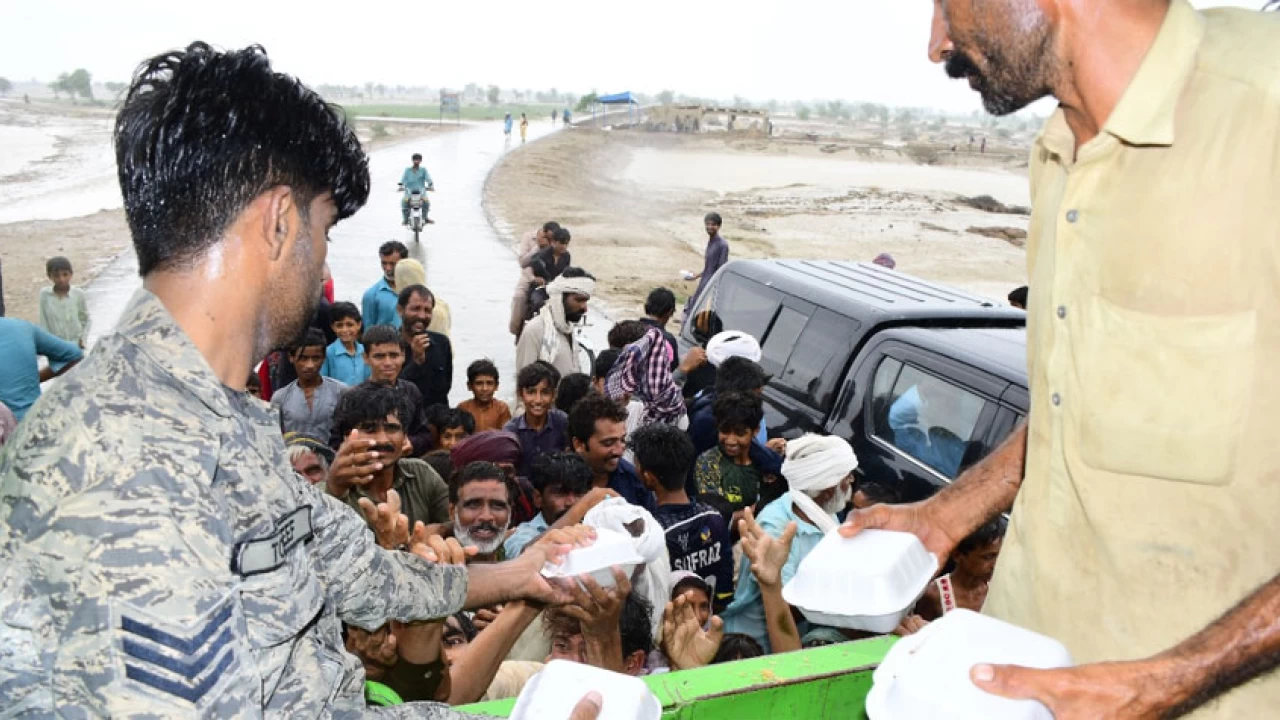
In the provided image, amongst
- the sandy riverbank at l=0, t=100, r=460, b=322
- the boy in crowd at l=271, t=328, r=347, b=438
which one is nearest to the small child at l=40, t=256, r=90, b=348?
the sandy riverbank at l=0, t=100, r=460, b=322

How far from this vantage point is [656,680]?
7.93 ft

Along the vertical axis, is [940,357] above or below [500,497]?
above

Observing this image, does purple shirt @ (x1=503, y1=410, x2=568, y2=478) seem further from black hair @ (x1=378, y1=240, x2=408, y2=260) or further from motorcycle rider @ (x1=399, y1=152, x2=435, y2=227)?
motorcycle rider @ (x1=399, y1=152, x2=435, y2=227)

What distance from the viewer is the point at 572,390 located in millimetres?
6188

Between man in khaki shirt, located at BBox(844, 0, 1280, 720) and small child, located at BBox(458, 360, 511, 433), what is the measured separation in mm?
4822

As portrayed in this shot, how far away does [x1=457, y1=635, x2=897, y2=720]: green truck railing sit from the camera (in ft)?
7.73

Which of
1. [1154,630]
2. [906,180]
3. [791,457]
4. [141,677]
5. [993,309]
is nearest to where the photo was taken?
[141,677]

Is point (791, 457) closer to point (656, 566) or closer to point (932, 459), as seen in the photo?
point (932, 459)

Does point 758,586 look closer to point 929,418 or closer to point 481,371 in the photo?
point 929,418

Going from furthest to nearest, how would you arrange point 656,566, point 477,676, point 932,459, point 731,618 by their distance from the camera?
point 932,459
point 731,618
point 656,566
point 477,676

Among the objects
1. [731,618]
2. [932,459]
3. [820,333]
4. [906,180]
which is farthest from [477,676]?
[906,180]

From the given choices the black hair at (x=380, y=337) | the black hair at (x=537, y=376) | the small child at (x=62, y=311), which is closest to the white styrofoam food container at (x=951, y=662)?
the black hair at (x=537, y=376)

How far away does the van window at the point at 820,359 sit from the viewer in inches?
229

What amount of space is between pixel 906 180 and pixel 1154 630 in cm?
4421
